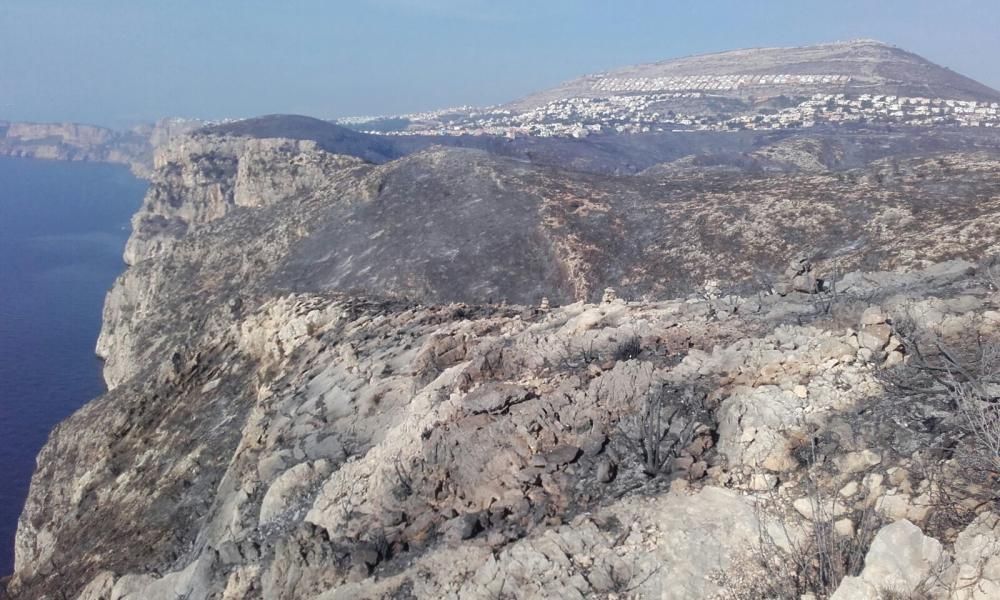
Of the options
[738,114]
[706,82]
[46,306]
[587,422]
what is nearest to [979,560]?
[587,422]

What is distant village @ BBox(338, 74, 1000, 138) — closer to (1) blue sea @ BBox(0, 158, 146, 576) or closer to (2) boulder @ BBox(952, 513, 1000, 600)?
(1) blue sea @ BBox(0, 158, 146, 576)

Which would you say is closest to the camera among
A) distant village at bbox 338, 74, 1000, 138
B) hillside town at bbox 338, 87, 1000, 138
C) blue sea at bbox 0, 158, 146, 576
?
blue sea at bbox 0, 158, 146, 576

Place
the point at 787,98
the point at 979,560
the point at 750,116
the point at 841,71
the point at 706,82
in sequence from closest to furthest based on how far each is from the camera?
the point at 979,560, the point at 750,116, the point at 787,98, the point at 841,71, the point at 706,82

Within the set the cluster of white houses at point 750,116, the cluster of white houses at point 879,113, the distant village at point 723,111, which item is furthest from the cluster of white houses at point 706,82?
the cluster of white houses at point 879,113

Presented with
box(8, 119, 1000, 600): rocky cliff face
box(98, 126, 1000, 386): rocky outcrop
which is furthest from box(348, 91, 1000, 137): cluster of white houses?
box(8, 119, 1000, 600): rocky cliff face

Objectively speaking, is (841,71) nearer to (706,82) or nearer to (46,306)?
(706,82)
